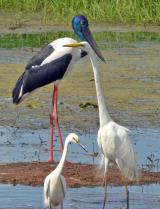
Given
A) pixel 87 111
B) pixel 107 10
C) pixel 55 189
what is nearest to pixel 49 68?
pixel 87 111

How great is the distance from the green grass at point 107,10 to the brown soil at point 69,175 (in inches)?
363

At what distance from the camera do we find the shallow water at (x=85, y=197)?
7.46 meters

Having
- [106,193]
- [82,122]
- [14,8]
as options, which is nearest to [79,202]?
[106,193]

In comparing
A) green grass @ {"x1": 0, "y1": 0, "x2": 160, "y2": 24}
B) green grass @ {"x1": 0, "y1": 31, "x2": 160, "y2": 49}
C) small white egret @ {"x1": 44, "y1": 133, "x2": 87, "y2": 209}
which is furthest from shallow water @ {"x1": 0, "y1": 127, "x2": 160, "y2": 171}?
green grass @ {"x1": 0, "y1": 0, "x2": 160, "y2": 24}

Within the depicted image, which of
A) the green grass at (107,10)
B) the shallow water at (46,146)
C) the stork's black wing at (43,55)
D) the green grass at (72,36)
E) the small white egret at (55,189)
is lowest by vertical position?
the shallow water at (46,146)

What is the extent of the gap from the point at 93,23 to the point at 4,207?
11.0 meters

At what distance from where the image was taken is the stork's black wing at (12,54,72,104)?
387 inches

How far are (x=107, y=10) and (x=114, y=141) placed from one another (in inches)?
421

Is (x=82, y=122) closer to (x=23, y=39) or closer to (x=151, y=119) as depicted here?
(x=151, y=119)

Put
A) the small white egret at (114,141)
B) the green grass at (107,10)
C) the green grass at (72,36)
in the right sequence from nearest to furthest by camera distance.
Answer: the small white egret at (114,141)
the green grass at (72,36)
the green grass at (107,10)

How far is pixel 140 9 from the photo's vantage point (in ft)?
58.4

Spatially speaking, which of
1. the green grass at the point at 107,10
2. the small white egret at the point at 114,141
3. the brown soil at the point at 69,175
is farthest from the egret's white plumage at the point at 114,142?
the green grass at the point at 107,10

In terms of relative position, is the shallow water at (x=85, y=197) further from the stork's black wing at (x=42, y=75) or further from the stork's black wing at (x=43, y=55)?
the stork's black wing at (x=43, y=55)

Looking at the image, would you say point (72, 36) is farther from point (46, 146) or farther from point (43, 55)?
point (46, 146)
